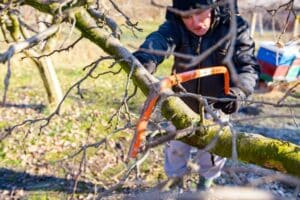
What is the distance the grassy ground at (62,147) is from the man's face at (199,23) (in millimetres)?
755

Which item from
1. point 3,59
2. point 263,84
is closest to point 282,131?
point 263,84

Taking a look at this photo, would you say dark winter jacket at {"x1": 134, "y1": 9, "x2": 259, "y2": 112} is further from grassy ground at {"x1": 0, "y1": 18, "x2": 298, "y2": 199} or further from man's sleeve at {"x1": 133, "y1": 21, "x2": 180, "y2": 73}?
grassy ground at {"x1": 0, "y1": 18, "x2": 298, "y2": 199}

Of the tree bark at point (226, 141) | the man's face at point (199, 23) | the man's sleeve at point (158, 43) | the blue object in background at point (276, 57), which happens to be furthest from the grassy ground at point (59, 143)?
the blue object in background at point (276, 57)

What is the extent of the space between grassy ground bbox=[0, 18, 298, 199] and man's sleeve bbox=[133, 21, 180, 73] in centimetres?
63

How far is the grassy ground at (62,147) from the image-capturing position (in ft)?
13.8

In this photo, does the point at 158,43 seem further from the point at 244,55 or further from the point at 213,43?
the point at 244,55

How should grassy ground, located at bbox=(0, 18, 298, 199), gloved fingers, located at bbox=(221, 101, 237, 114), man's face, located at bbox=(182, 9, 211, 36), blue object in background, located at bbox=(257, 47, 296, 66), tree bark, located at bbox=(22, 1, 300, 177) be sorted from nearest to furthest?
tree bark, located at bbox=(22, 1, 300, 177), gloved fingers, located at bbox=(221, 101, 237, 114), man's face, located at bbox=(182, 9, 211, 36), grassy ground, located at bbox=(0, 18, 298, 199), blue object in background, located at bbox=(257, 47, 296, 66)

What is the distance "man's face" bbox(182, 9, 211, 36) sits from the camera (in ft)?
8.91

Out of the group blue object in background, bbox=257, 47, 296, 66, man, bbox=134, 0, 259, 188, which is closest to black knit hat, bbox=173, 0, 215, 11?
man, bbox=134, 0, 259, 188

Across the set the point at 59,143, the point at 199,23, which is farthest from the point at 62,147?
the point at 199,23

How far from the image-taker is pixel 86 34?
91.7 inches

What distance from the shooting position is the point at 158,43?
2.77 m

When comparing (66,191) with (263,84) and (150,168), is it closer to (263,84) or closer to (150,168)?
(150,168)

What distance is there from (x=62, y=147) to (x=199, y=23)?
2.67m
